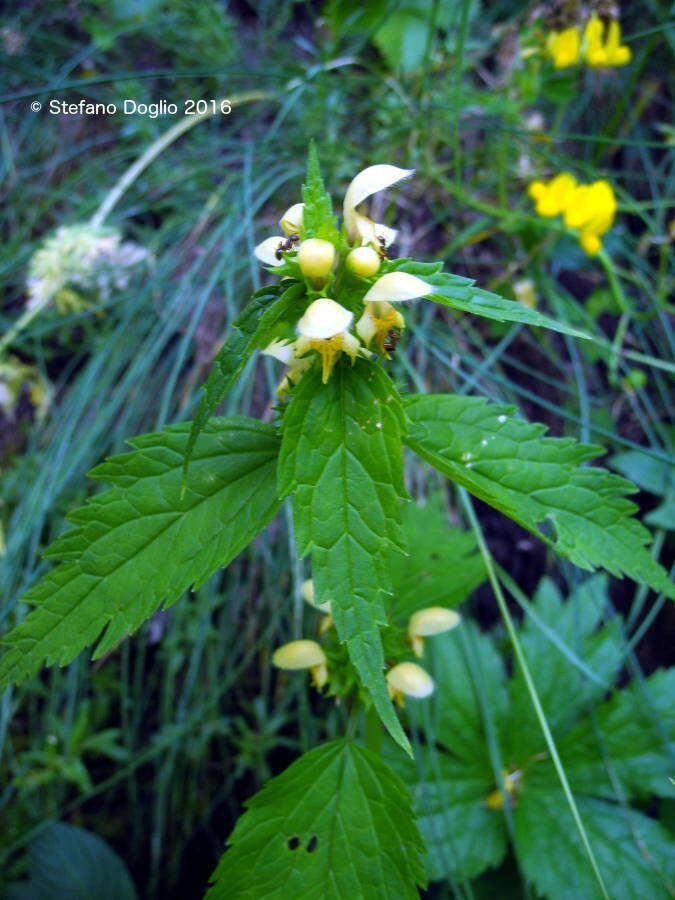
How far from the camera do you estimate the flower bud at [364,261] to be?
1.79 ft

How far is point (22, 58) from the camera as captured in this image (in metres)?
1.90

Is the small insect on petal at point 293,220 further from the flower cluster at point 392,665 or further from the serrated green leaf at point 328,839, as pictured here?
the serrated green leaf at point 328,839

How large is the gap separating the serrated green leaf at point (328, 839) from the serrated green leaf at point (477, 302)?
0.48 m

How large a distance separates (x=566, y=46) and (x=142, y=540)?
1.34 meters

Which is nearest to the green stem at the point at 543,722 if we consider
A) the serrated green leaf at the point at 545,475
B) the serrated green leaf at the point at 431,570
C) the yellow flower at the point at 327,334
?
the serrated green leaf at the point at 431,570

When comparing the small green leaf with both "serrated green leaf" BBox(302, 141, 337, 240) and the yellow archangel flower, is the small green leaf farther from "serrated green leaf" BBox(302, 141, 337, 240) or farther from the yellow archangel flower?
the yellow archangel flower

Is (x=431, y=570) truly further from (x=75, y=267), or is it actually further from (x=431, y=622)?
(x=75, y=267)

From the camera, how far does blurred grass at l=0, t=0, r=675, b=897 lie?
1182 millimetres

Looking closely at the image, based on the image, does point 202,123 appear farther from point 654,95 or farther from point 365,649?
point 365,649

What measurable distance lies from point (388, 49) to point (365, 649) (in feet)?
5.30

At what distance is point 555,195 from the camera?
1326 mm

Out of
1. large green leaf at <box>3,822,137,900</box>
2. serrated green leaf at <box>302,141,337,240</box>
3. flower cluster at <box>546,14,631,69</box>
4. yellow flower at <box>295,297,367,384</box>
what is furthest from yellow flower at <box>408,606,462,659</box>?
flower cluster at <box>546,14,631,69</box>

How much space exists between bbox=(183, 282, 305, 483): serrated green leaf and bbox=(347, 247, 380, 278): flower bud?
5cm

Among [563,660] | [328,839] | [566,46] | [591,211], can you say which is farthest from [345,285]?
[566,46]
